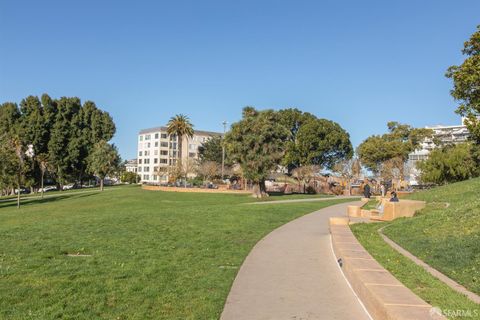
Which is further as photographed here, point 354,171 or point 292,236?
point 354,171

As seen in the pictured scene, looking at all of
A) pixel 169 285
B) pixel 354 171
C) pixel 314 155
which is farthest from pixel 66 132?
pixel 169 285

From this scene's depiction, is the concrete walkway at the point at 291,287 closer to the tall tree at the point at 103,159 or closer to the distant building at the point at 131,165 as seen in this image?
the tall tree at the point at 103,159

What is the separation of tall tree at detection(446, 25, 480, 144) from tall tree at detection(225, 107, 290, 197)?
18.0 meters

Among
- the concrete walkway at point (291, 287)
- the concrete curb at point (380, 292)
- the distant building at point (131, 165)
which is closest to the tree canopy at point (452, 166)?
the concrete walkway at point (291, 287)

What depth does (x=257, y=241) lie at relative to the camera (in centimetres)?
1235

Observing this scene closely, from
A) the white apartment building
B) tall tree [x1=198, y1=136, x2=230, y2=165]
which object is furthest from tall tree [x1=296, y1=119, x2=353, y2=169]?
the white apartment building

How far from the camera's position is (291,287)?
7227 mm

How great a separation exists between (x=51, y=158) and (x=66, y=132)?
509 centimetres

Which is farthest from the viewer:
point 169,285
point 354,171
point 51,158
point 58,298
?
point 51,158

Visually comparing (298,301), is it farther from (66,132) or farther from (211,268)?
(66,132)

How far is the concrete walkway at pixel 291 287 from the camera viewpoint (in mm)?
5867

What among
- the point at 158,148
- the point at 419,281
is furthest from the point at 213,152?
the point at 419,281

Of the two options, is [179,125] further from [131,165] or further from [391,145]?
[131,165]

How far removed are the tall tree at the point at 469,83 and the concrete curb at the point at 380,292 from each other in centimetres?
1848
